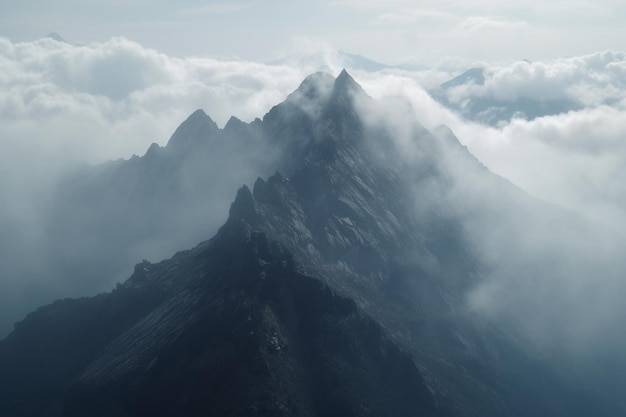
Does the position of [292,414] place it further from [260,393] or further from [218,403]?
[218,403]

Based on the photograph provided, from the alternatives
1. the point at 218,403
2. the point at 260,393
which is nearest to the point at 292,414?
the point at 260,393

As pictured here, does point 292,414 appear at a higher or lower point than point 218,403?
lower
